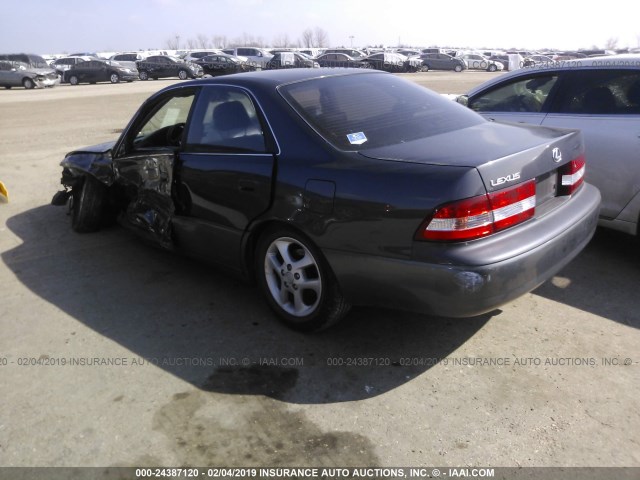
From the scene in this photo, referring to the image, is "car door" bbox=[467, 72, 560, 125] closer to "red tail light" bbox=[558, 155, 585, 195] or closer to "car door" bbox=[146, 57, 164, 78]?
"red tail light" bbox=[558, 155, 585, 195]

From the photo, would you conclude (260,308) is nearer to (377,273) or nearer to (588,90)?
(377,273)

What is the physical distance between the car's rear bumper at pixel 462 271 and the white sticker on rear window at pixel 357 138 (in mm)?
656

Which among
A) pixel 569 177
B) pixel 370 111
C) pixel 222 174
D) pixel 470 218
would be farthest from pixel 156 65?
pixel 470 218

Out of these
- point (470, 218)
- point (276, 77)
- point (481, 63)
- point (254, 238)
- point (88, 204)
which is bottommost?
point (481, 63)

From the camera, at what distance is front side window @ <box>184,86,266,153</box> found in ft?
11.8

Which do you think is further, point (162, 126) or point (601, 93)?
point (162, 126)

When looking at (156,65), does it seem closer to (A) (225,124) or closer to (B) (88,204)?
(B) (88,204)

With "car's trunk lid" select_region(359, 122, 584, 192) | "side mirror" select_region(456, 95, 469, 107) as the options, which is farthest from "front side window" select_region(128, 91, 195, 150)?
"side mirror" select_region(456, 95, 469, 107)

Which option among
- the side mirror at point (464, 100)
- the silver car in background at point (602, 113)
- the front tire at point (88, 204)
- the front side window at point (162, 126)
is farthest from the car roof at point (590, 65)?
the front tire at point (88, 204)

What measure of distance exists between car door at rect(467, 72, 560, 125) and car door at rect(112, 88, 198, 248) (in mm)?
2730

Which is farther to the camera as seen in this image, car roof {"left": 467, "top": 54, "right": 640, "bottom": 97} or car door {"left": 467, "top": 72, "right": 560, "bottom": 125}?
car door {"left": 467, "top": 72, "right": 560, "bottom": 125}

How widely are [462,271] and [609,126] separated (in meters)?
2.58

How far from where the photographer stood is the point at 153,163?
4352 mm

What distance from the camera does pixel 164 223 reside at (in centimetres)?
434
